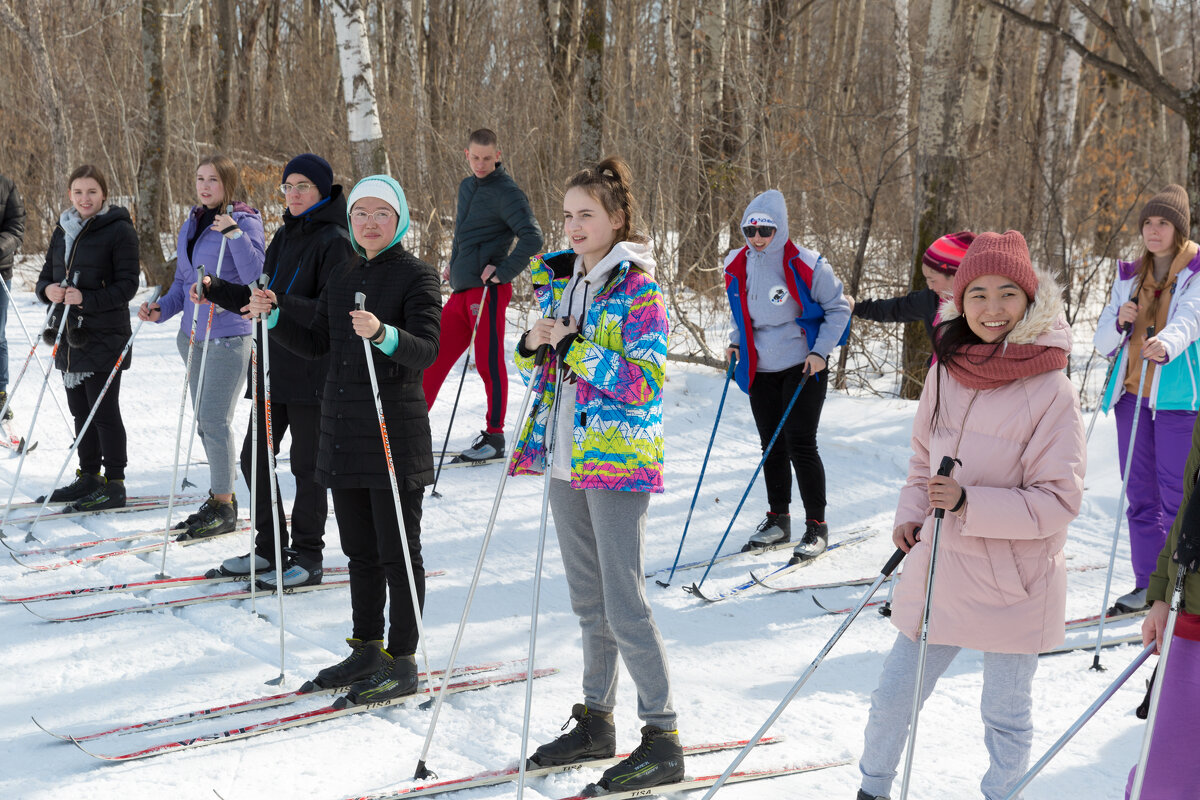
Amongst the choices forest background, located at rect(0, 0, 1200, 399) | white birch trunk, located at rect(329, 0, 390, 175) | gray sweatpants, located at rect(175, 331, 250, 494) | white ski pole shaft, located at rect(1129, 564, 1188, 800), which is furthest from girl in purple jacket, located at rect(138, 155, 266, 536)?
white ski pole shaft, located at rect(1129, 564, 1188, 800)

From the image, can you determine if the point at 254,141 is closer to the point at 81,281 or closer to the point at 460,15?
the point at 460,15

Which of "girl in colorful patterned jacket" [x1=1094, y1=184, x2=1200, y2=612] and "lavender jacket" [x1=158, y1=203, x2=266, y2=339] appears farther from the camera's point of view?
"lavender jacket" [x1=158, y1=203, x2=266, y2=339]

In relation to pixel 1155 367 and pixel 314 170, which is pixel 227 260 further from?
pixel 1155 367

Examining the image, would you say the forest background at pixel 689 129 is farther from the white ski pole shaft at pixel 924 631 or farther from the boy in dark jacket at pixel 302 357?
the white ski pole shaft at pixel 924 631

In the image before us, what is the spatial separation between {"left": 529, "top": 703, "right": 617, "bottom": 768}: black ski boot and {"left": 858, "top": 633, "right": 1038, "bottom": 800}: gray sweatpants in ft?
2.43

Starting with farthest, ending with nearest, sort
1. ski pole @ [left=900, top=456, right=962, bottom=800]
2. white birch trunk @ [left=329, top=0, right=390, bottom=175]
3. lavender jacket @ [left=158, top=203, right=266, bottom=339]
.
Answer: white birch trunk @ [left=329, top=0, right=390, bottom=175], lavender jacket @ [left=158, top=203, right=266, bottom=339], ski pole @ [left=900, top=456, right=962, bottom=800]

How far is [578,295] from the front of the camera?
9.10ft

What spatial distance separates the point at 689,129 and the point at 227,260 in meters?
4.92

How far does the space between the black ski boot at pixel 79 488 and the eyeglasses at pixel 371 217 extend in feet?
9.85

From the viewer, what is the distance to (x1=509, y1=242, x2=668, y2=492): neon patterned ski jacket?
8.62 ft

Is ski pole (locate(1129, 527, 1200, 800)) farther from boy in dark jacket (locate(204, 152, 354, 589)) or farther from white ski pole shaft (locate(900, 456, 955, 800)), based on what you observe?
boy in dark jacket (locate(204, 152, 354, 589))

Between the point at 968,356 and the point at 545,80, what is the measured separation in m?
8.90

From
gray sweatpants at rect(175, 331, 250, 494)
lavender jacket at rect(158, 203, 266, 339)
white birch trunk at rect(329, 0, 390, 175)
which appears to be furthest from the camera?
white birch trunk at rect(329, 0, 390, 175)

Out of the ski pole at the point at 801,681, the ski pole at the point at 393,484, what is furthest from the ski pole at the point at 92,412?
the ski pole at the point at 801,681
